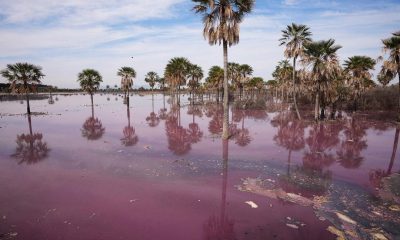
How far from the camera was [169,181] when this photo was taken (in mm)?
13312

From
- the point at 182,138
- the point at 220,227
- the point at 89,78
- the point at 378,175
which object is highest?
the point at 89,78

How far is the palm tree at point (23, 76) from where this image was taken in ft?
137

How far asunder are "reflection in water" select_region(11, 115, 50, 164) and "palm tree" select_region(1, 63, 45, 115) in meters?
19.9

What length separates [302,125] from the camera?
32.2 metres

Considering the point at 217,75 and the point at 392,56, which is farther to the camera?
the point at 217,75

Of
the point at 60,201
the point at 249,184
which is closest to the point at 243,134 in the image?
the point at 249,184

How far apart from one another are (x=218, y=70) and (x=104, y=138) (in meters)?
45.9

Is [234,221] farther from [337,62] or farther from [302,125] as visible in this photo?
[337,62]

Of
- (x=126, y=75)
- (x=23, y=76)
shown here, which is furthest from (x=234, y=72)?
(x=23, y=76)

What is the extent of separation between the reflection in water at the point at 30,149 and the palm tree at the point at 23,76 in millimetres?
19867

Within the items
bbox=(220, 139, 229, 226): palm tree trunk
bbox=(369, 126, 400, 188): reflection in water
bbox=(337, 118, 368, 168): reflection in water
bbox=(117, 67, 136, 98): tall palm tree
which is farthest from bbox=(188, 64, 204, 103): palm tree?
bbox=(369, 126, 400, 188): reflection in water

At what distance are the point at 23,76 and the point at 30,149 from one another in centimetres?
2815

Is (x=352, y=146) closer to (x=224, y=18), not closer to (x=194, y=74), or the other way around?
(x=224, y=18)

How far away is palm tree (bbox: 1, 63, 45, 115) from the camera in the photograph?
41769mm
